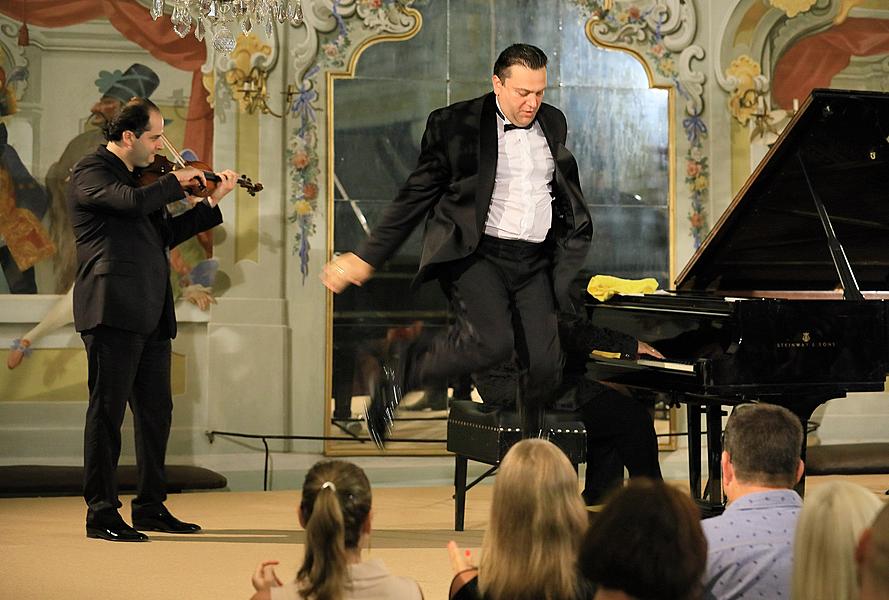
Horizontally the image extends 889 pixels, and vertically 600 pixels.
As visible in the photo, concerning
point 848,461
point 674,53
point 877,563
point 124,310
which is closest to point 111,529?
point 124,310

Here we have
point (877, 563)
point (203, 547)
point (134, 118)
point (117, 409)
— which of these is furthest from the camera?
point (134, 118)

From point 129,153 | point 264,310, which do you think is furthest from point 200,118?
point 129,153

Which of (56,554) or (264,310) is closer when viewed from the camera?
(56,554)

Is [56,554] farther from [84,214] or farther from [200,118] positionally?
[200,118]

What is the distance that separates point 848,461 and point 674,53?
8.48 feet

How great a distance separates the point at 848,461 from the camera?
7.04 metres

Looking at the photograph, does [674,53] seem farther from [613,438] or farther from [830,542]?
[830,542]

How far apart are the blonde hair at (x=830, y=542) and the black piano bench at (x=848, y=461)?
5405mm

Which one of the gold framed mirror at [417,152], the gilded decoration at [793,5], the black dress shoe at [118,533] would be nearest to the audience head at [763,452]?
the black dress shoe at [118,533]

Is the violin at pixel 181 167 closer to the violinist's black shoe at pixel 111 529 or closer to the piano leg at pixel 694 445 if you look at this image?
the violinist's black shoe at pixel 111 529

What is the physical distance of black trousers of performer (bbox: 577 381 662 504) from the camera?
4949 millimetres

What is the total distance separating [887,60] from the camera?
7.49 m

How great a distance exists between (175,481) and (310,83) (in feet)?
7.62

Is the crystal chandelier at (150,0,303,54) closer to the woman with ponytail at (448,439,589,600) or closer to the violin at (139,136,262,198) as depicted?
the violin at (139,136,262,198)
